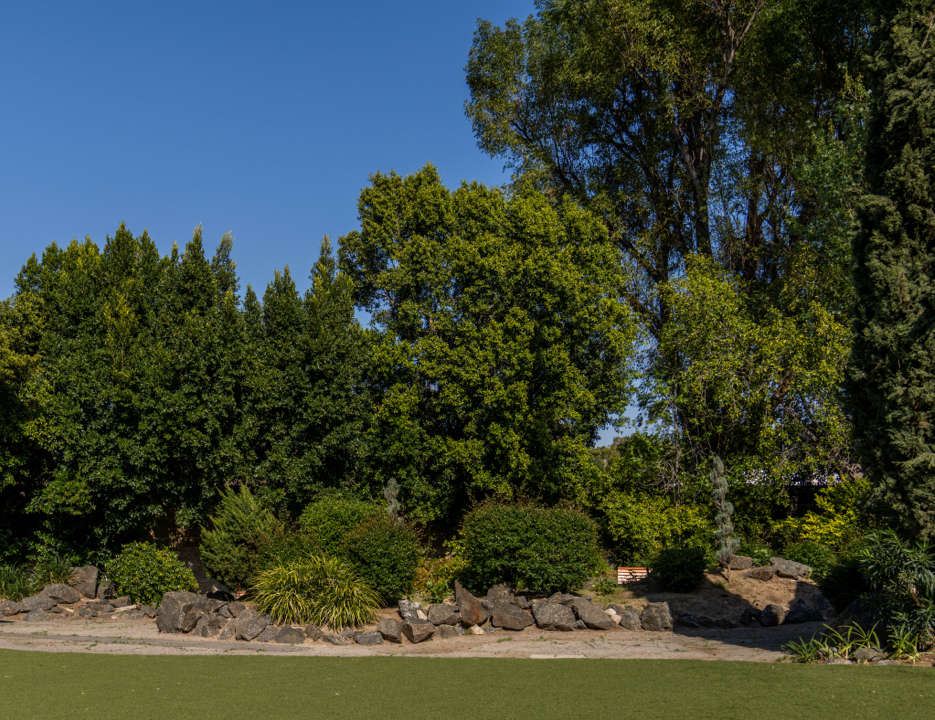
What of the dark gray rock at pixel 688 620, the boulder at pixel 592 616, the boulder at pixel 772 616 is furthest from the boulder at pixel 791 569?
the boulder at pixel 592 616

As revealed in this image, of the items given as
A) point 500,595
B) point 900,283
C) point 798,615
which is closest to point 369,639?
point 500,595

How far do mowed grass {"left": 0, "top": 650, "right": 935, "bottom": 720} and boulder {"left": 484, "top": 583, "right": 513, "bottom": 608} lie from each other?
11.1 ft

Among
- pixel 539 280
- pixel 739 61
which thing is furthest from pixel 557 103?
pixel 539 280

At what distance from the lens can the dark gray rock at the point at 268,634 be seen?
11086 millimetres

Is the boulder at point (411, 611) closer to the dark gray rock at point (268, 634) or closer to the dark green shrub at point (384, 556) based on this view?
the dark green shrub at point (384, 556)

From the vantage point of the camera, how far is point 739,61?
808 inches

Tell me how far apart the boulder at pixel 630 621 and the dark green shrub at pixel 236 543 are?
23.0ft

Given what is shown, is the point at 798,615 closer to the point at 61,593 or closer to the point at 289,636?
the point at 289,636

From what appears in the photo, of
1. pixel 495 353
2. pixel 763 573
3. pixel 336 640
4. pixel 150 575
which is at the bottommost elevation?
pixel 336 640

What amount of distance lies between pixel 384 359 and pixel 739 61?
13.4m

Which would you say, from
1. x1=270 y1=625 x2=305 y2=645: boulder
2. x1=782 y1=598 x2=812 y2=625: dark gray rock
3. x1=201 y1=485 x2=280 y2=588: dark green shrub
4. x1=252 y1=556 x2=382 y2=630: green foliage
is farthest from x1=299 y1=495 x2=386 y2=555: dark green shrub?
x1=782 y1=598 x2=812 y2=625: dark gray rock

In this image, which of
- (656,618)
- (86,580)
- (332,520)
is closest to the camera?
(656,618)

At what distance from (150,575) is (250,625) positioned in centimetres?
405

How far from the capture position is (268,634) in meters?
11.2
